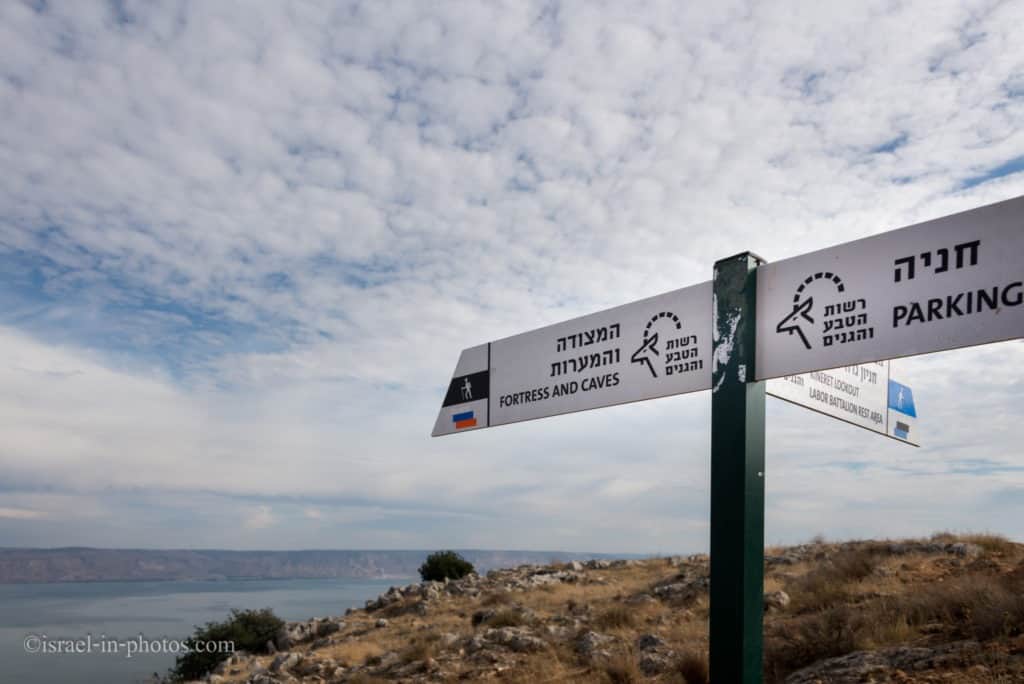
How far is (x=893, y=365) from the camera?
475 centimetres

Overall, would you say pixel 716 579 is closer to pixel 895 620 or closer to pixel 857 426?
pixel 857 426

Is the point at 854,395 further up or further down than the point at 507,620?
further up

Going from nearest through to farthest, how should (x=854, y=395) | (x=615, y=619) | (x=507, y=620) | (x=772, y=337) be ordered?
(x=772, y=337) → (x=854, y=395) → (x=615, y=619) → (x=507, y=620)

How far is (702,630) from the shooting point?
809cm

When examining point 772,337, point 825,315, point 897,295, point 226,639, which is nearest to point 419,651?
point 772,337

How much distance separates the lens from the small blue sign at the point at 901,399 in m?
4.70

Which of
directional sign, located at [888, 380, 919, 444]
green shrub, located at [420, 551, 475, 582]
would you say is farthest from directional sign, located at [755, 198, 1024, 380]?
green shrub, located at [420, 551, 475, 582]

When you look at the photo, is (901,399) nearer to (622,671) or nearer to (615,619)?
(622,671)

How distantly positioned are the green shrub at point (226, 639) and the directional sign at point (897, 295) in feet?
55.1

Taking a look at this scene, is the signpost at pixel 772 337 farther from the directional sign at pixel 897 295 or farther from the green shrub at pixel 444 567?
the green shrub at pixel 444 567

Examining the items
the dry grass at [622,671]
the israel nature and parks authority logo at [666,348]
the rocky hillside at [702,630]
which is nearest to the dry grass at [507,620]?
the rocky hillside at [702,630]

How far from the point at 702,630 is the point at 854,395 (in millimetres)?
4716

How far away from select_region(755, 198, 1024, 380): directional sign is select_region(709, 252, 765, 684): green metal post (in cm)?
10

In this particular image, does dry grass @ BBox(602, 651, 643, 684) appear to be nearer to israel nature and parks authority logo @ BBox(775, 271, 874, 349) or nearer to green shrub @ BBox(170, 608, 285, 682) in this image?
israel nature and parks authority logo @ BBox(775, 271, 874, 349)
